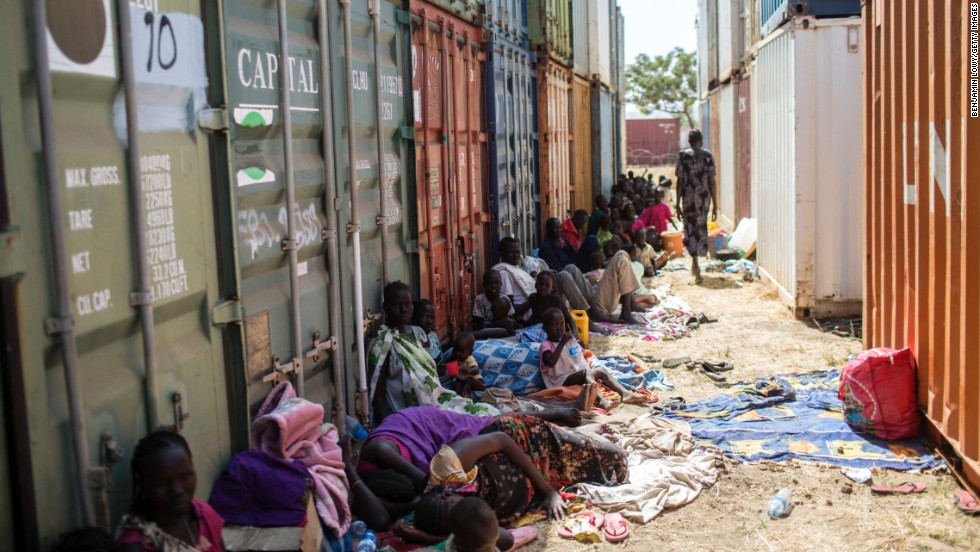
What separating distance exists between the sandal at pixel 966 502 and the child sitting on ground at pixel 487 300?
3.68m

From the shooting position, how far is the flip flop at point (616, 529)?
15.3 feet

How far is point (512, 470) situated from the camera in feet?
16.0

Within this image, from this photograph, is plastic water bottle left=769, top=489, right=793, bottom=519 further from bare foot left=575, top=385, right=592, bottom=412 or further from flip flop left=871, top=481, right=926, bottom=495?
bare foot left=575, top=385, right=592, bottom=412

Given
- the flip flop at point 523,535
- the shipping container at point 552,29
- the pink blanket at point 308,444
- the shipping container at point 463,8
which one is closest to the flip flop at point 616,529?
the flip flop at point 523,535

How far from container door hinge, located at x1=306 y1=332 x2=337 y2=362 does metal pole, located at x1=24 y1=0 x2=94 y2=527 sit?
1935 mm

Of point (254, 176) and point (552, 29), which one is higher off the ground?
point (552, 29)

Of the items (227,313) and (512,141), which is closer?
(227,313)

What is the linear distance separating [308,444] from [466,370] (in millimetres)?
2635

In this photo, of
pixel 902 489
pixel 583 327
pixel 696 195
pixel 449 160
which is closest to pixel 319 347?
pixel 902 489

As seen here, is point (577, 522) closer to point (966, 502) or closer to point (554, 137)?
point (966, 502)

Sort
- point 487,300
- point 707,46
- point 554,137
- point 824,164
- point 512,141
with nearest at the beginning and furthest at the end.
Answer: point 487,300 → point 824,164 → point 512,141 → point 554,137 → point 707,46

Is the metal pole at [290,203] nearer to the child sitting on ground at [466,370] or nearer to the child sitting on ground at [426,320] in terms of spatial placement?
the child sitting on ground at [426,320]

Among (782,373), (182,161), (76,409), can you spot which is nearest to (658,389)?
(782,373)

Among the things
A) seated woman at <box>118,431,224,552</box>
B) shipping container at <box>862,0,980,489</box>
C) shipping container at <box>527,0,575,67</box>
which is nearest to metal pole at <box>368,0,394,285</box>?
seated woman at <box>118,431,224,552</box>
